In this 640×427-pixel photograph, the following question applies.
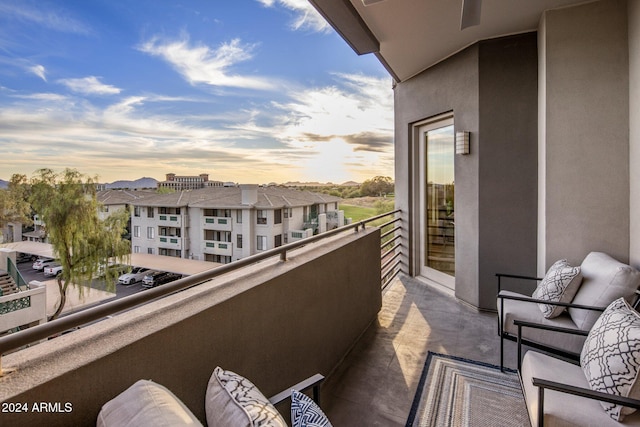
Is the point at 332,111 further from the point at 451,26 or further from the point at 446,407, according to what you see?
the point at 446,407

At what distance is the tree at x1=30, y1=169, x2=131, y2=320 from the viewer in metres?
1.85

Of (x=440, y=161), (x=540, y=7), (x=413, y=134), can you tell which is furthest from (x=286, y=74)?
(x=540, y=7)

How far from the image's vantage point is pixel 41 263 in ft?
5.77

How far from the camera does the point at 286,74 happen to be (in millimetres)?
7727

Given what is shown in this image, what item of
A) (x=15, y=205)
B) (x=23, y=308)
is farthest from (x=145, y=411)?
(x=15, y=205)

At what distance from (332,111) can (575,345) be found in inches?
291

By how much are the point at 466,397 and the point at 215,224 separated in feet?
A: 7.16

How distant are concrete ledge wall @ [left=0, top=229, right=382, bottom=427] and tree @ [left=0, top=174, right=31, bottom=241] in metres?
1.01

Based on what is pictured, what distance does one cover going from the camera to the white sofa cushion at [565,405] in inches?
52.9

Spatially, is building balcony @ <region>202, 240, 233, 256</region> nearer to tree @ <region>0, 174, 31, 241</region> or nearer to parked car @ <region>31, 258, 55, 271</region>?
parked car @ <region>31, 258, 55, 271</region>

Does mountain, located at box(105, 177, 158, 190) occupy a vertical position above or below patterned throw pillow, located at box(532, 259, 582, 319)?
above

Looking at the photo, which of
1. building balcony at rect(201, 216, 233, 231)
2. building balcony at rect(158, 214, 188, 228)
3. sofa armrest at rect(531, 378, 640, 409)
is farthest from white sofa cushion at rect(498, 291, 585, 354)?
building balcony at rect(158, 214, 188, 228)

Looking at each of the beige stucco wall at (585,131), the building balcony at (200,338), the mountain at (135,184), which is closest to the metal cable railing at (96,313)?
the building balcony at (200,338)

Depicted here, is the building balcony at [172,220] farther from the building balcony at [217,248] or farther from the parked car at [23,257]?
the parked car at [23,257]
